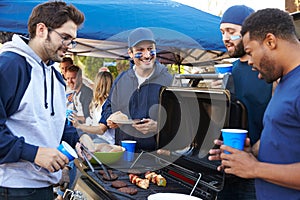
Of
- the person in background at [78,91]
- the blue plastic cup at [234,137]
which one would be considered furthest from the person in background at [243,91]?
the person in background at [78,91]

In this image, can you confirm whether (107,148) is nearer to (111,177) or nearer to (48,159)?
(111,177)

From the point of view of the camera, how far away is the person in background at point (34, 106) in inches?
68.1

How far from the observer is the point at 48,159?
176cm

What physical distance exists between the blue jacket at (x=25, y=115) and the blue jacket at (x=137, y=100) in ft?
3.06

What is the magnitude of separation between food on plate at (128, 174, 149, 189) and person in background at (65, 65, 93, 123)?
2.82 metres

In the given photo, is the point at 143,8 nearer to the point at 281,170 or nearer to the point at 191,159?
the point at 191,159

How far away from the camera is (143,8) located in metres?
5.29

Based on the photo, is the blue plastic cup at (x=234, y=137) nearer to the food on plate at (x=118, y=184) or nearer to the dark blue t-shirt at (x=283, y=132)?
the dark blue t-shirt at (x=283, y=132)

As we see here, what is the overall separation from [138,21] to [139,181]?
328 centimetres

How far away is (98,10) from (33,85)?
3.20 metres

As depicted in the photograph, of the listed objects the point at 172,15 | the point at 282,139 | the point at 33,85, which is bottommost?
the point at 282,139

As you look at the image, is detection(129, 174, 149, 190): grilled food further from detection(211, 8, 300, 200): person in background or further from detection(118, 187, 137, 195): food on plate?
detection(211, 8, 300, 200): person in background

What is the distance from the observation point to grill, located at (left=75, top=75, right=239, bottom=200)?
186cm

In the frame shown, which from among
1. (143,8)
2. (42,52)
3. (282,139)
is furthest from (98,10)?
(282,139)
